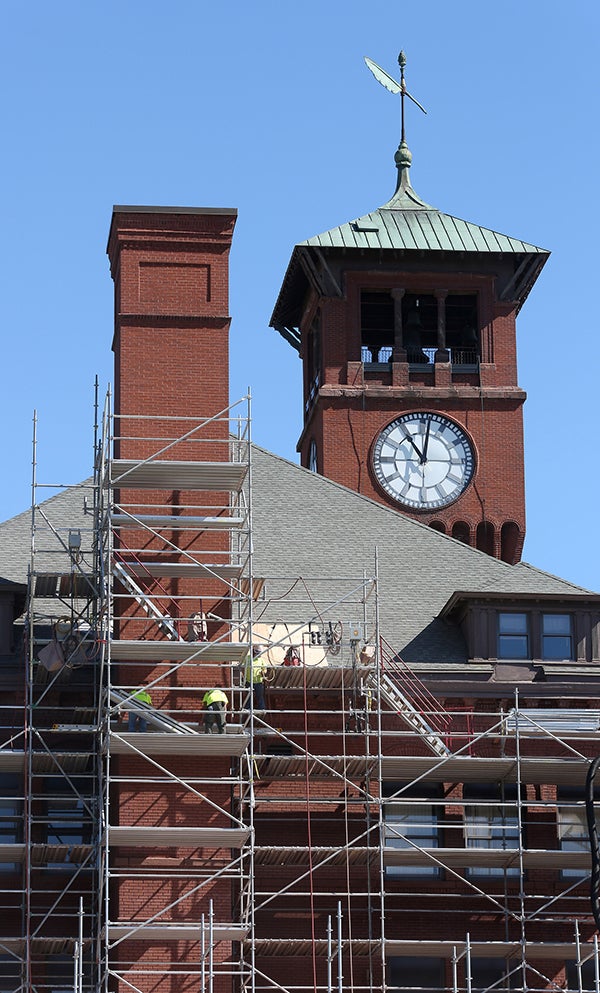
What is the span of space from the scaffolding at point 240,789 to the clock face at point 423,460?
51.0 ft

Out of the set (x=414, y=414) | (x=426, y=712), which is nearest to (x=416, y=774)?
(x=426, y=712)

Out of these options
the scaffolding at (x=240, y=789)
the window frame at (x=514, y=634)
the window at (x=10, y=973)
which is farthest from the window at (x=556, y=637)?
the window at (x=10, y=973)

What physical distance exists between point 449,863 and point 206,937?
4939 mm

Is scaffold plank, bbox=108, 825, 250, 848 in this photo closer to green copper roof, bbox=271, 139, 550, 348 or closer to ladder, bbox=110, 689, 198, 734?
ladder, bbox=110, 689, 198, 734

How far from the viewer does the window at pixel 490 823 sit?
46.3 metres

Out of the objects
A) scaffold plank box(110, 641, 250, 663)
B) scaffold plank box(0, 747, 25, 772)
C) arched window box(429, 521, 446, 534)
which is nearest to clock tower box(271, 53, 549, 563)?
arched window box(429, 521, 446, 534)

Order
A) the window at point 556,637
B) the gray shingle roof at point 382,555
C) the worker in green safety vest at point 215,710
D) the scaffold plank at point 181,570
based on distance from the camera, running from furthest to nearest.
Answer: the gray shingle roof at point 382,555 < the window at point 556,637 < the scaffold plank at point 181,570 < the worker in green safety vest at point 215,710

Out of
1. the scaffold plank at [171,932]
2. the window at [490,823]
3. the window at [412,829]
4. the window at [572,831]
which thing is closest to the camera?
the scaffold plank at [171,932]

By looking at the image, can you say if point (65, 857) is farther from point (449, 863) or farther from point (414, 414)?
point (414, 414)

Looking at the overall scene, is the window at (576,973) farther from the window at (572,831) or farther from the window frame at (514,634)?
the window frame at (514,634)

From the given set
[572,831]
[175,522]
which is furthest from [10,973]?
[572,831]

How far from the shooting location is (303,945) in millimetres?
43875

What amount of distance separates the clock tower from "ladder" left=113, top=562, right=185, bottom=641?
1901cm

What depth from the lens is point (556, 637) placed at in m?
48.5
